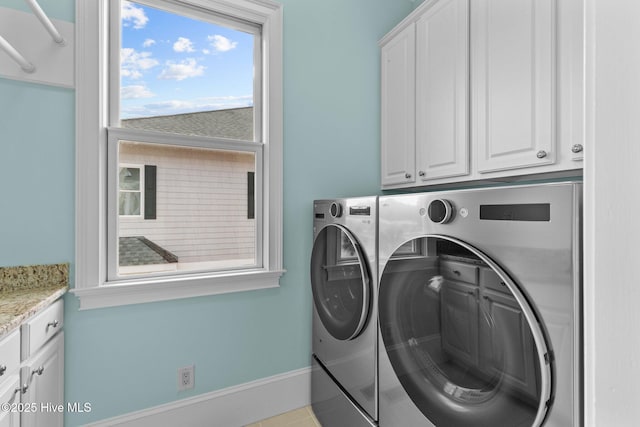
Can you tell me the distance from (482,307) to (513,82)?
3.15 ft

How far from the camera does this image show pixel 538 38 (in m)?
1.17

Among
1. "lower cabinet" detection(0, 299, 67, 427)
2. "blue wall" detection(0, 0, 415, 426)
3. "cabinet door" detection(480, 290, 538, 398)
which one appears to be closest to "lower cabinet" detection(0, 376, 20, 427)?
"lower cabinet" detection(0, 299, 67, 427)

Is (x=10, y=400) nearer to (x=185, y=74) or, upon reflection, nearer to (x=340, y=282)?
(x=340, y=282)

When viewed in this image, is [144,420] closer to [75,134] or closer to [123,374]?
[123,374]

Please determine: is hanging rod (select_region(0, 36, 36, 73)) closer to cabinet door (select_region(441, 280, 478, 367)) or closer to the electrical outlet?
the electrical outlet

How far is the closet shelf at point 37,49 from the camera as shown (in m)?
1.32

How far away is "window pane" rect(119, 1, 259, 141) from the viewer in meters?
1.64

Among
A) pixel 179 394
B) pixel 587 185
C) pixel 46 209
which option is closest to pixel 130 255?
pixel 46 209

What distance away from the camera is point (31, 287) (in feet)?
4.44

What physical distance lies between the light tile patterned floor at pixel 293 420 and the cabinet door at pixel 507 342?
1.30 meters

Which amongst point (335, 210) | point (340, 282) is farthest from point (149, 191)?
point (340, 282)

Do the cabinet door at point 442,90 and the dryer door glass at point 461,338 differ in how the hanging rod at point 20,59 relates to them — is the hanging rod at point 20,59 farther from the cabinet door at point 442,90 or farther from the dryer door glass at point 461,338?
the cabinet door at point 442,90

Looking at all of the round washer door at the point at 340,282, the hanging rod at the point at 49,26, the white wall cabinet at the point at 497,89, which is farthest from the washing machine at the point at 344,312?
the hanging rod at the point at 49,26

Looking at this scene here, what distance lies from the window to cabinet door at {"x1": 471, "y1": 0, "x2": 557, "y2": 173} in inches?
42.7
